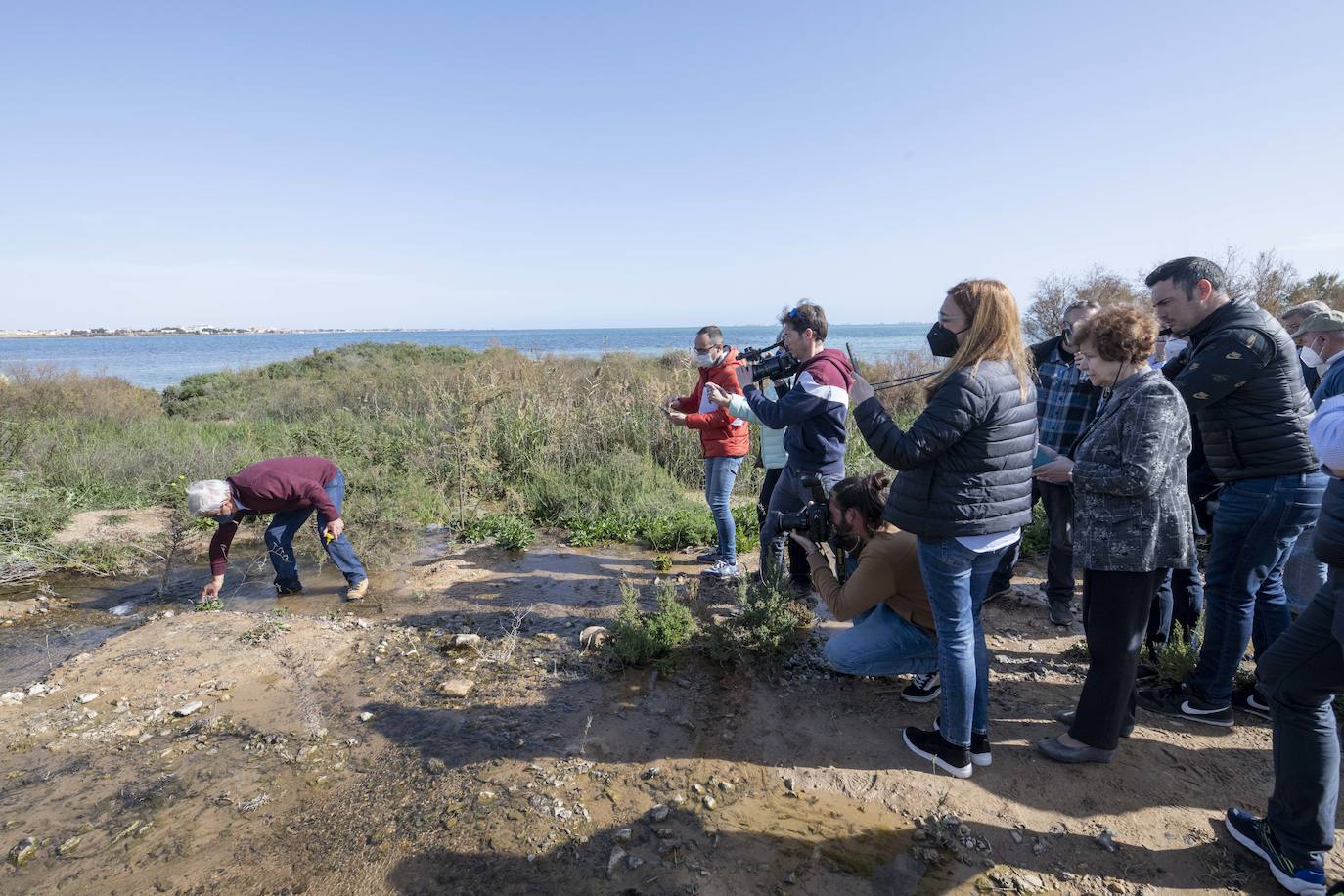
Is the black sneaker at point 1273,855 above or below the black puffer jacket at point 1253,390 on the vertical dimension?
below

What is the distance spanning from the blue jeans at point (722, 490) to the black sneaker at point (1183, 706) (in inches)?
99.9

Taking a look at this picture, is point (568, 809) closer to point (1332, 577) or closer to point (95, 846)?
point (95, 846)

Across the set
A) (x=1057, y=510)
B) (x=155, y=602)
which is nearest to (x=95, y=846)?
(x=155, y=602)

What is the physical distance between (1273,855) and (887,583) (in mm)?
1449

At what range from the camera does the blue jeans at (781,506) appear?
3847 mm

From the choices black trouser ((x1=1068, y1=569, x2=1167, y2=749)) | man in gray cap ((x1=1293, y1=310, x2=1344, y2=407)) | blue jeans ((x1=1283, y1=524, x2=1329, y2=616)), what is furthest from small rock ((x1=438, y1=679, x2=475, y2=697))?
man in gray cap ((x1=1293, y1=310, x2=1344, y2=407))

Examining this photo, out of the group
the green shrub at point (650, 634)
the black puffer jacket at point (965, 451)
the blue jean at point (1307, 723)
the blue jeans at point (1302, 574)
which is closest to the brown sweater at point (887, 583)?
the black puffer jacket at point (965, 451)

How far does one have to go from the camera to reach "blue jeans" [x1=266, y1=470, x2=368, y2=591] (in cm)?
487

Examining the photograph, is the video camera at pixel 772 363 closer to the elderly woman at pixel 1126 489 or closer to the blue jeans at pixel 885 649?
the blue jeans at pixel 885 649

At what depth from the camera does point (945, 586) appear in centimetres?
254

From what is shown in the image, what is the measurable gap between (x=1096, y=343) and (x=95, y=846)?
4.10 metres

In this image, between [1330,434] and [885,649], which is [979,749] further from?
[1330,434]

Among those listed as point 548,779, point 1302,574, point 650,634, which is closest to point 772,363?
point 650,634

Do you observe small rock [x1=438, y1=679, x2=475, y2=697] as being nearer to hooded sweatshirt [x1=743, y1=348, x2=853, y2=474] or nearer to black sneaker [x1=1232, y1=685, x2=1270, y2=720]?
hooded sweatshirt [x1=743, y1=348, x2=853, y2=474]
